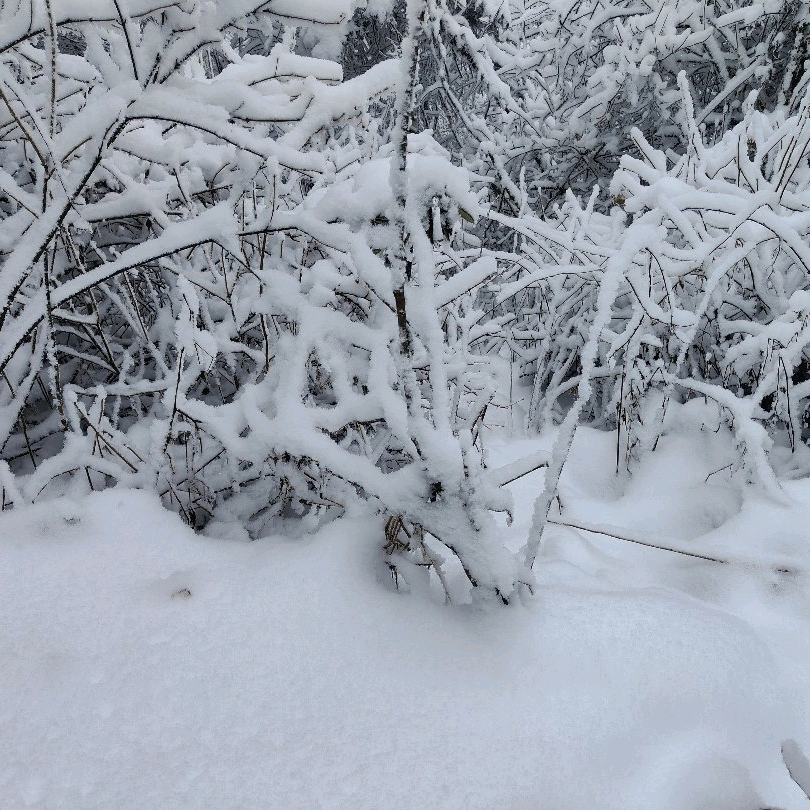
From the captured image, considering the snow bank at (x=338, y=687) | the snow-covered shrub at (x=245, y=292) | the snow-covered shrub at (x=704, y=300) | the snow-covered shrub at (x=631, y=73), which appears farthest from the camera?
the snow-covered shrub at (x=631, y=73)

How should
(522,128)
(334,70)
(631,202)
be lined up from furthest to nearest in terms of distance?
(522,128), (631,202), (334,70)

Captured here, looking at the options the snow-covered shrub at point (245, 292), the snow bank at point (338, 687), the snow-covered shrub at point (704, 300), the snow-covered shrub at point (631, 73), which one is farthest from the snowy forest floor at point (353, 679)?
the snow-covered shrub at point (631, 73)

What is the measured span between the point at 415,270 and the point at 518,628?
551 millimetres

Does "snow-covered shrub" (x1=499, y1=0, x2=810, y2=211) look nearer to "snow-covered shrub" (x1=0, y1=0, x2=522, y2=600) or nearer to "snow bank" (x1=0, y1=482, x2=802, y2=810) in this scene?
"snow-covered shrub" (x1=0, y1=0, x2=522, y2=600)

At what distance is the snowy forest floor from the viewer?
0.69 meters

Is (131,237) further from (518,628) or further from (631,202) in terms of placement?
(518,628)

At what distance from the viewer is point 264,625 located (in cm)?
86

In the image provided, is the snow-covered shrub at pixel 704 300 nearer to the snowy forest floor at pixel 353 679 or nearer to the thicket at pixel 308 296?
the thicket at pixel 308 296

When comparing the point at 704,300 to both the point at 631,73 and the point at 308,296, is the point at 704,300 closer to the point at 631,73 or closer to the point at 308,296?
the point at 308,296

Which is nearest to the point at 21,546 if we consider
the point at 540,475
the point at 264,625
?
the point at 264,625

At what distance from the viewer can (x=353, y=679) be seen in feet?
2.63

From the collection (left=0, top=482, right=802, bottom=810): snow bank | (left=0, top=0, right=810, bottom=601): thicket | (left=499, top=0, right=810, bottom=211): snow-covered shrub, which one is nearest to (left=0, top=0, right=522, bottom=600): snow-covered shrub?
(left=0, top=0, right=810, bottom=601): thicket

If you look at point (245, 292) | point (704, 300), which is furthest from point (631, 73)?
point (245, 292)

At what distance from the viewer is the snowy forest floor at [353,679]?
687 millimetres
